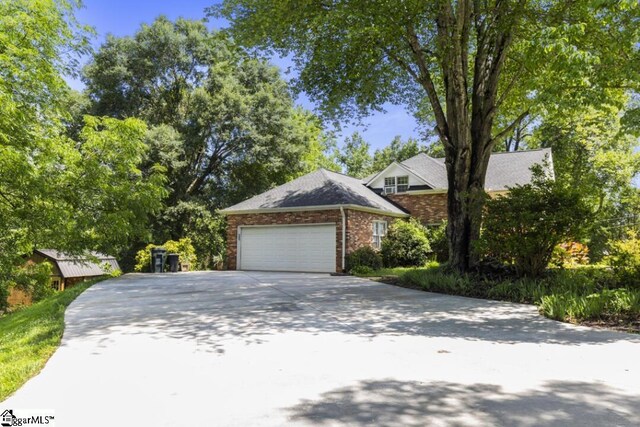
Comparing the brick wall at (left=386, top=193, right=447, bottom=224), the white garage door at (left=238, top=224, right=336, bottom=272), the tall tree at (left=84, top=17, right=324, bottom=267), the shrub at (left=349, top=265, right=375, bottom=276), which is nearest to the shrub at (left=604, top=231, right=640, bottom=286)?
the shrub at (left=349, top=265, right=375, bottom=276)

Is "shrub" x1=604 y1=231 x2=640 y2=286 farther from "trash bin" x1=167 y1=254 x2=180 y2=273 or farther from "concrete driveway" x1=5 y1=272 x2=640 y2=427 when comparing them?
"trash bin" x1=167 y1=254 x2=180 y2=273

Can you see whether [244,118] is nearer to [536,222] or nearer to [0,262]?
[0,262]

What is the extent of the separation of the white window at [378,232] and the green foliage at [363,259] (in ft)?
6.51

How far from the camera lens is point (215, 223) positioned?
25703 mm

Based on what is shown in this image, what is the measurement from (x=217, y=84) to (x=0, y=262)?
17.2 metres

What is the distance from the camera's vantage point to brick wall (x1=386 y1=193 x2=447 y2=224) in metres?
21.0

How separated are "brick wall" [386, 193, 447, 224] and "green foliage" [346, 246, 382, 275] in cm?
508

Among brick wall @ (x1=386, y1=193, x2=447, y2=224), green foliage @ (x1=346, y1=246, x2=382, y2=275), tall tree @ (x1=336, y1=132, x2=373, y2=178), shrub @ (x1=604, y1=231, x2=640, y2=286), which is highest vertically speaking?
tall tree @ (x1=336, y1=132, x2=373, y2=178)

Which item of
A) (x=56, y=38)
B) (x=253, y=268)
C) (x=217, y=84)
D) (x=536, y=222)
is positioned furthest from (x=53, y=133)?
(x=217, y=84)

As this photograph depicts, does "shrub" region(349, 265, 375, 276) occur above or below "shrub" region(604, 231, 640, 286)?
below

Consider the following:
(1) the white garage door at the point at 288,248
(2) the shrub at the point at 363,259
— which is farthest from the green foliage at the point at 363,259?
(1) the white garage door at the point at 288,248

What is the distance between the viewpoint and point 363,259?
1697 cm

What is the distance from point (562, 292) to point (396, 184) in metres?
14.6

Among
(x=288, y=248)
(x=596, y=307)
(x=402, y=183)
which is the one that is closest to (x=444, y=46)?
(x=596, y=307)
